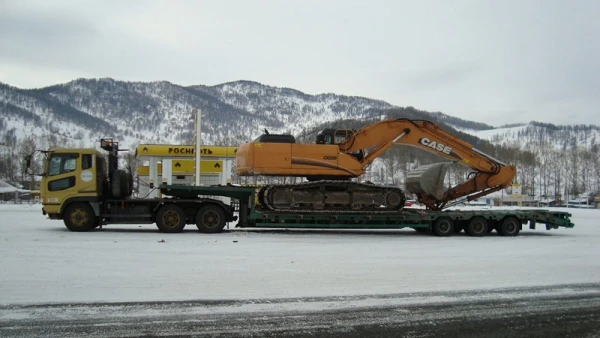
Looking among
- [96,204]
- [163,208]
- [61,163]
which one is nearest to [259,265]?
[163,208]

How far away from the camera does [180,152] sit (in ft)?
86.3

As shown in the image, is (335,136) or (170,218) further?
(335,136)

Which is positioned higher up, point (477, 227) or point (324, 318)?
point (477, 227)

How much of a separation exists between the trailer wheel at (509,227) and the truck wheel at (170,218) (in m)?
11.1

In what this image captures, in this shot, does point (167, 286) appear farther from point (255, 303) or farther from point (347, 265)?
point (347, 265)

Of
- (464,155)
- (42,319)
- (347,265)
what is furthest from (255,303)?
(464,155)

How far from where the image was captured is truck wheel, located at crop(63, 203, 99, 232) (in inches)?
591

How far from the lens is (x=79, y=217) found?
49.5 feet

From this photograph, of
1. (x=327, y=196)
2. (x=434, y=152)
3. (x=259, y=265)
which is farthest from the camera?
(x=434, y=152)

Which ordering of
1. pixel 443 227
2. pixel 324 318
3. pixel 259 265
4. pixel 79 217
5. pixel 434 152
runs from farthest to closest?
pixel 434 152 → pixel 443 227 → pixel 79 217 → pixel 259 265 → pixel 324 318

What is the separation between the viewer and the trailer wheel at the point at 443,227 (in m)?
16.0

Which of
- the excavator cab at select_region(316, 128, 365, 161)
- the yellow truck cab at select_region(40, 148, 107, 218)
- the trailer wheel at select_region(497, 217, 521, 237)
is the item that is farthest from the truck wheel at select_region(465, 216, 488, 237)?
the yellow truck cab at select_region(40, 148, 107, 218)

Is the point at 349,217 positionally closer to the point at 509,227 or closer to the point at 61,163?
the point at 509,227

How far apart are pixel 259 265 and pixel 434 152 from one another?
382 inches
